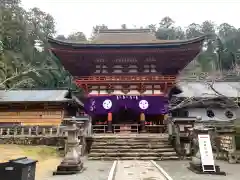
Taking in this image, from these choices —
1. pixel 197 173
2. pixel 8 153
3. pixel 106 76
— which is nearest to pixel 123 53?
pixel 106 76

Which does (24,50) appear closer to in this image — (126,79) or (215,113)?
(126,79)

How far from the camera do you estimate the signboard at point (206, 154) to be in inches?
436

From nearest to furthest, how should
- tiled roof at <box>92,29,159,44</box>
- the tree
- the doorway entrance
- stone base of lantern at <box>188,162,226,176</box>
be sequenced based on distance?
stone base of lantern at <box>188,162,226,176</box> < the doorway entrance < tiled roof at <box>92,29,159,44</box> < the tree

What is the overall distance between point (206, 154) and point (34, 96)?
20.1 meters

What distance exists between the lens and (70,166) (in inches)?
447

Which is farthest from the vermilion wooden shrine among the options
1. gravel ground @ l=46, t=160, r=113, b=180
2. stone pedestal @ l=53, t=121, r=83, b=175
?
stone pedestal @ l=53, t=121, r=83, b=175

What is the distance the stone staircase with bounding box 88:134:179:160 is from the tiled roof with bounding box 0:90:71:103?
30.6 ft

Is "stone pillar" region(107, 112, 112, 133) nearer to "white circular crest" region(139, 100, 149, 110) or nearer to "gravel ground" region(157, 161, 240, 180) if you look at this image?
"white circular crest" region(139, 100, 149, 110)

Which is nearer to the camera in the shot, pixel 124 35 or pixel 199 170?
pixel 199 170

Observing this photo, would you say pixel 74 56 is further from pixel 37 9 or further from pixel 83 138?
pixel 37 9

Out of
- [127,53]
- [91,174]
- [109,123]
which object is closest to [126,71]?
[127,53]

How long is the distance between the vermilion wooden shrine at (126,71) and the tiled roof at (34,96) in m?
2.93

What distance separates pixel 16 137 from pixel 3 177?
43.6 feet

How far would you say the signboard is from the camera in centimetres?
1109
